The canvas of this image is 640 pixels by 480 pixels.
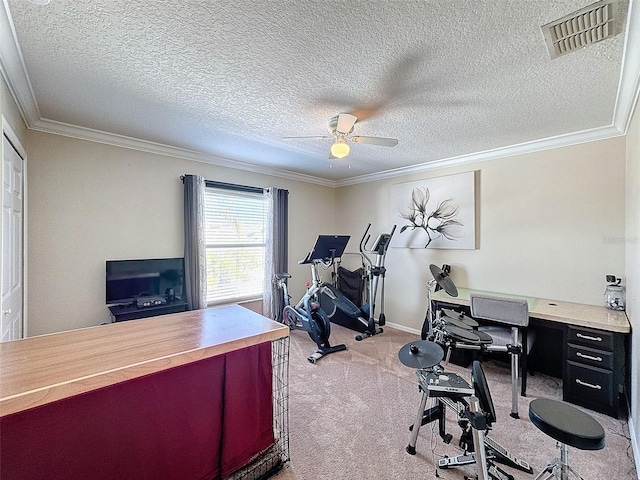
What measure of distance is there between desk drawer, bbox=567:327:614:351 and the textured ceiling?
1866mm

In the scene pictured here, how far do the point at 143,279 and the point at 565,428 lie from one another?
12.2ft

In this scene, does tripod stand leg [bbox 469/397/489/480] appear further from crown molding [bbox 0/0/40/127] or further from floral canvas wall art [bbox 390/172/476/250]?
crown molding [bbox 0/0/40/127]

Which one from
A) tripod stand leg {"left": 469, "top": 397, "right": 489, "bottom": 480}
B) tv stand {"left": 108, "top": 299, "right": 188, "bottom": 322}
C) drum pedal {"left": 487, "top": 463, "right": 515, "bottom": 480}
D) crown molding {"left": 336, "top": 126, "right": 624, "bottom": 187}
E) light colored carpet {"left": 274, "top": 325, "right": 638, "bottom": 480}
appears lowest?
light colored carpet {"left": 274, "top": 325, "right": 638, "bottom": 480}

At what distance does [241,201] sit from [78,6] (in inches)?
117

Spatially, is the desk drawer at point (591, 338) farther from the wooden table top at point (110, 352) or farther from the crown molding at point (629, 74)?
the wooden table top at point (110, 352)

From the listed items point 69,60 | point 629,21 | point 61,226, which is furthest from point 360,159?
point 61,226

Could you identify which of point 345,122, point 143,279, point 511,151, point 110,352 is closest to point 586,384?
point 511,151

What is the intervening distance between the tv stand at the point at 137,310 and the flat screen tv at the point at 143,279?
0.07 m

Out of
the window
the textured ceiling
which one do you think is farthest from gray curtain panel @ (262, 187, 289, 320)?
the textured ceiling

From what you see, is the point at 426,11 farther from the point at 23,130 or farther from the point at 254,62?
the point at 23,130

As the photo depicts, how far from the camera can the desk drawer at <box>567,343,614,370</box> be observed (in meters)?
2.32

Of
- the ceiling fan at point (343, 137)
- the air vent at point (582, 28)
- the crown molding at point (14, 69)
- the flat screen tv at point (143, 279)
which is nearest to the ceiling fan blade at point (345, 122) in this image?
the ceiling fan at point (343, 137)

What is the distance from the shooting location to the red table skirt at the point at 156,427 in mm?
1102

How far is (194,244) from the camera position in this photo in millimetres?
3660
